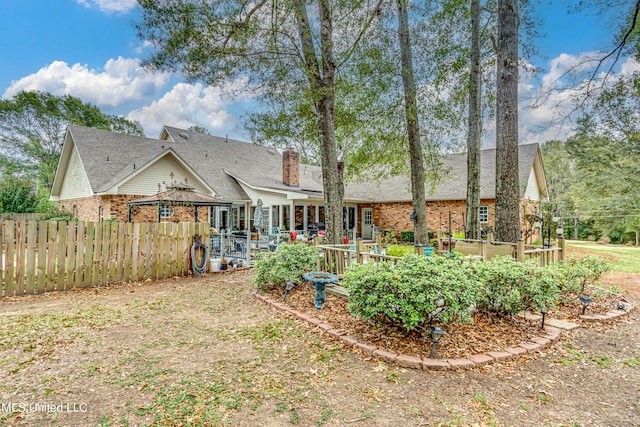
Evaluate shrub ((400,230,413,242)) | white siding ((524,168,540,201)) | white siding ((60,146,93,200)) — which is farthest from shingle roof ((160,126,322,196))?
white siding ((524,168,540,201))

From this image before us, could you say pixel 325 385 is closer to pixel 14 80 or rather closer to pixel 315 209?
pixel 315 209

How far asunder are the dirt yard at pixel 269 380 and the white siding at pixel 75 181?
42.8 feet

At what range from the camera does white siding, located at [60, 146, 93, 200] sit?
613 inches

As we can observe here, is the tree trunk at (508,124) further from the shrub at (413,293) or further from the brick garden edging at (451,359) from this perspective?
the shrub at (413,293)

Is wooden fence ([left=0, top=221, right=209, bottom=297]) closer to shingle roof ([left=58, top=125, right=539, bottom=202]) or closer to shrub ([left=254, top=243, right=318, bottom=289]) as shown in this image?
shrub ([left=254, top=243, right=318, bottom=289])

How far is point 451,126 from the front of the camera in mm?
9594

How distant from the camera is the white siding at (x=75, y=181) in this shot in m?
15.6

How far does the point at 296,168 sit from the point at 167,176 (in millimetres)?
7060

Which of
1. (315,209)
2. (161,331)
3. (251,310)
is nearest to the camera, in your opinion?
(161,331)

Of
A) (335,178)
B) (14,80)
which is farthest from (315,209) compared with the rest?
(14,80)

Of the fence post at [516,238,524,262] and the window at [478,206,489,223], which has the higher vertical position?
the window at [478,206,489,223]

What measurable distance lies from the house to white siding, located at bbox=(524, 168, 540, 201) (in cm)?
6

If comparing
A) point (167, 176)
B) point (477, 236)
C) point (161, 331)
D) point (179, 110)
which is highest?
point (179, 110)

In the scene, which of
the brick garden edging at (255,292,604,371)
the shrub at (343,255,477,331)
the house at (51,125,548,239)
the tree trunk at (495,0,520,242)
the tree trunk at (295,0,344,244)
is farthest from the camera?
the house at (51,125,548,239)
